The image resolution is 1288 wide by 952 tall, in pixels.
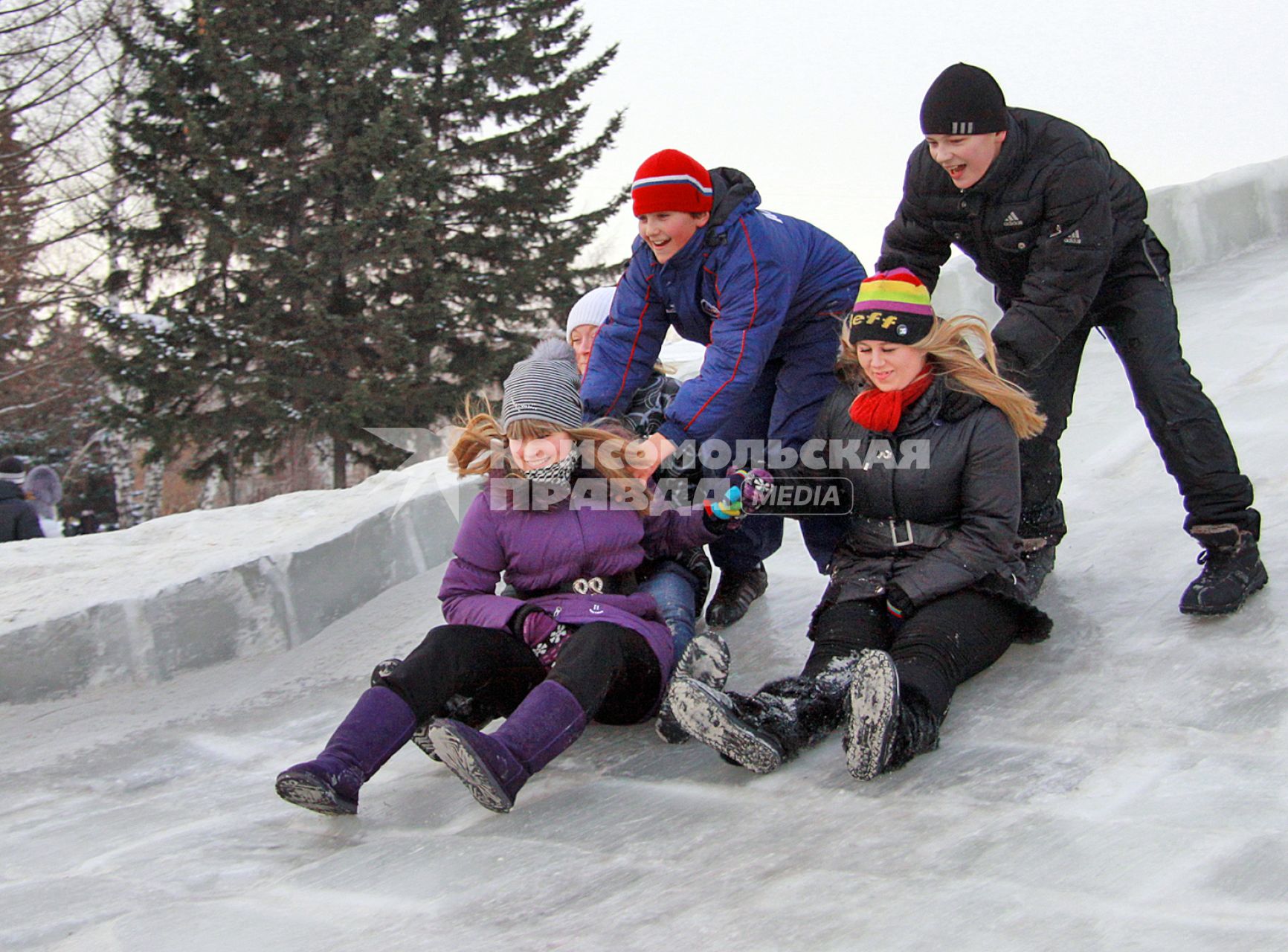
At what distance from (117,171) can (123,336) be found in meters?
2.33

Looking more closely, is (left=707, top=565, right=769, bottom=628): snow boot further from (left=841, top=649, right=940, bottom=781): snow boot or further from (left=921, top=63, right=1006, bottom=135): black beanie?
(left=921, top=63, right=1006, bottom=135): black beanie

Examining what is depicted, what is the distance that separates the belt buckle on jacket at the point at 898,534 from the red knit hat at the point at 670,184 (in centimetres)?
89

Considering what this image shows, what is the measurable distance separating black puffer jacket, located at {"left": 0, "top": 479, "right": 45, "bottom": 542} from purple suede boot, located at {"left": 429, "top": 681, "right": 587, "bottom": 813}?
4927mm

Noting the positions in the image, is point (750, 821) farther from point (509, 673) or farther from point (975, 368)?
point (975, 368)

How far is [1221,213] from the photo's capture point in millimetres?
7820

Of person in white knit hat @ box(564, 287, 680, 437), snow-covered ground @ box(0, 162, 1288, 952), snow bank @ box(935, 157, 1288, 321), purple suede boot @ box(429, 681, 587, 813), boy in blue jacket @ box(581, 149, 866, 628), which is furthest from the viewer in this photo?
snow bank @ box(935, 157, 1288, 321)

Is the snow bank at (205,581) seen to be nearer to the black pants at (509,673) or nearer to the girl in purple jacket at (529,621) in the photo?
the girl in purple jacket at (529,621)

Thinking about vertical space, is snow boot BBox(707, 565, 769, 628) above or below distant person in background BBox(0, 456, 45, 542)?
below

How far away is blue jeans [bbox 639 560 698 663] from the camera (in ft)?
9.60

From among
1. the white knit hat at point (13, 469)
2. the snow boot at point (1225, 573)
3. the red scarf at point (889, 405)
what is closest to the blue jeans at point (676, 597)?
the red scarf at point (889, 405)

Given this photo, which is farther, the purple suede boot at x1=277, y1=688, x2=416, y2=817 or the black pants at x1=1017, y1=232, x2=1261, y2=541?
the black pants at x1=1017, y1=232, x2=1261, y2=541

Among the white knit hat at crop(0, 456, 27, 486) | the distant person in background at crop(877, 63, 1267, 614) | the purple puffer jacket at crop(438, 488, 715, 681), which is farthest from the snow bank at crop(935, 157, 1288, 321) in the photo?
the white knit hat at crop(0, 456, 27, 486)

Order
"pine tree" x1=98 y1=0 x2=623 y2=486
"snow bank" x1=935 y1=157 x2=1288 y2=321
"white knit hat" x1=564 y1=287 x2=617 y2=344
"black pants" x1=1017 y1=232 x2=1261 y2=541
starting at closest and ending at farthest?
1. "black pants" x1=1017 y1=232 x2=1261 y2=541
2. "white knit hat" x1=564 y1=287 x2=617 y2=344
3. "snow bank" x1=935 y1=157 x2=1288 y2=321
4. "pine tree" x1=98 y1=0 x2=623 y2=486

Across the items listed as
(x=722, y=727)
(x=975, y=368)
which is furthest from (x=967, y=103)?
(x=722, y=727)
